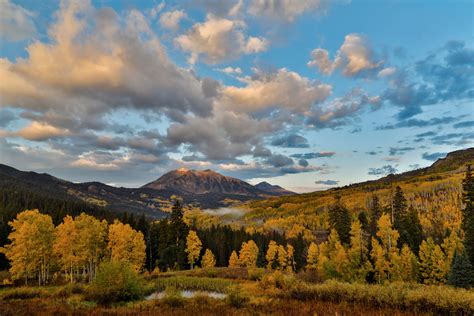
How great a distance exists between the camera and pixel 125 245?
60500 mm

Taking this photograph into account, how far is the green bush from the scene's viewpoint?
2366 cm

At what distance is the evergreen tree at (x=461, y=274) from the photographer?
1642 inches

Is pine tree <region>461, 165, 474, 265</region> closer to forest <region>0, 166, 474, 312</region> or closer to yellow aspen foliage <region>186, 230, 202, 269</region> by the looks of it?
forest <region>0, 166, 474, 312</region>

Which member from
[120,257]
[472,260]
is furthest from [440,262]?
[120,257]

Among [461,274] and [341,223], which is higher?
[341,223]

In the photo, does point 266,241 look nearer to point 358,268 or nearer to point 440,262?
point 358,268

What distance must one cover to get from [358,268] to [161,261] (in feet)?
159

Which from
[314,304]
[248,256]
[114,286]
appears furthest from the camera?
[248,256]

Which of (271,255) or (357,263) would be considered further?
(271,255)

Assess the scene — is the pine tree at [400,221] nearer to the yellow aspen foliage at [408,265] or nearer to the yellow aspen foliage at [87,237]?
the yellow aspen foliage at [408,265]

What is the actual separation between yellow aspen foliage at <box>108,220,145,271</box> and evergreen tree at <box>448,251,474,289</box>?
5394cm

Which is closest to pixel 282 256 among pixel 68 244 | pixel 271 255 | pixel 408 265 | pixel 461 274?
pixel 271 255

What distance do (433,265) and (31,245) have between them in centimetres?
7140

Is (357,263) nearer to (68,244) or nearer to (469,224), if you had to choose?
(469,224)
